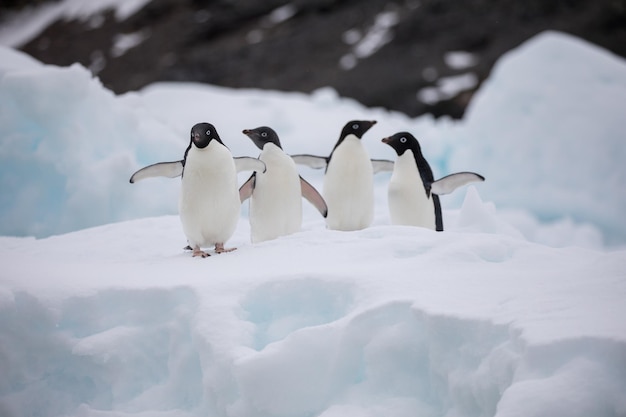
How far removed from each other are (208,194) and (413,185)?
1.55 metres

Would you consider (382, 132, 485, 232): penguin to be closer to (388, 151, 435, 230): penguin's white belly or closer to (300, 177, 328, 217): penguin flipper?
(388, 151, 435, 230): penguin's white belly

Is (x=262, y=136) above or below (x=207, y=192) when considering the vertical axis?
above

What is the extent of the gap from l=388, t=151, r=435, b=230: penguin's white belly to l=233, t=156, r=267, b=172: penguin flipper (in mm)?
1042

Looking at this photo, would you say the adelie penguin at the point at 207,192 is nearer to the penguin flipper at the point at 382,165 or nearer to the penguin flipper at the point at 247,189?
the penguin flipper at the point at 247,189

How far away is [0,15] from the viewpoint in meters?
19.3

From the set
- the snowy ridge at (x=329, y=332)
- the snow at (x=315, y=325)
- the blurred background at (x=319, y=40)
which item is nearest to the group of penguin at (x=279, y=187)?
the snow at (x=315, y=325)

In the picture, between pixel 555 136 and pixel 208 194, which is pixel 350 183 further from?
pixel 555 136

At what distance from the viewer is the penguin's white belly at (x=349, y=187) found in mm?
4715

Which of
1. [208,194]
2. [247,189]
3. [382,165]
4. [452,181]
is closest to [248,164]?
[247,189]

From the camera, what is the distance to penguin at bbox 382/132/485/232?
15.7ft

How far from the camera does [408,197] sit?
15.7 ft

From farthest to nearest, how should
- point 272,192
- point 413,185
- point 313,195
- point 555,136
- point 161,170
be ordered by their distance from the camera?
point 555,136 → point 413,185 → point 313,195 → point 272,192 → point 161,170

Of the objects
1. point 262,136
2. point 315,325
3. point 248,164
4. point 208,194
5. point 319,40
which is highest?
point 319,40

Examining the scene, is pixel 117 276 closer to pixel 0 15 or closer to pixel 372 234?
pixel 372 234
